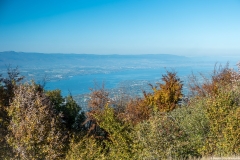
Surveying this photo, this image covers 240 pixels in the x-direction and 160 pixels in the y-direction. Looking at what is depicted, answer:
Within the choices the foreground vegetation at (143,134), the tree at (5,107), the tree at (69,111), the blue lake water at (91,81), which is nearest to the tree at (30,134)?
the foreground vegetation at (143,134)

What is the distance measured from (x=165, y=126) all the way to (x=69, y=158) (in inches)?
233

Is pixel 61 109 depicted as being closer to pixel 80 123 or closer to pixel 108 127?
pixel 80 123

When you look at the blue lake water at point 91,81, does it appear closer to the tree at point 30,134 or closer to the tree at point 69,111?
the tree at point 69,111

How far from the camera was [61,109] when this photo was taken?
25.1 m

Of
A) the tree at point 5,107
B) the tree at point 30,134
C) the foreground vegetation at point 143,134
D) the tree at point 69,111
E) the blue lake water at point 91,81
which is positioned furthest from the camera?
the blue lake water at point 91,81

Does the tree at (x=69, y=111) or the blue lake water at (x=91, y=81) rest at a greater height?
the tree at (x=69, y=111)

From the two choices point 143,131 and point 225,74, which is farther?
point 225,74

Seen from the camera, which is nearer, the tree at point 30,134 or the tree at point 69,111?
the tree at point 30,134

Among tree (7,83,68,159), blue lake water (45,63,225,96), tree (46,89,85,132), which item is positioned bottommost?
blue lake water (45,63,225,96)

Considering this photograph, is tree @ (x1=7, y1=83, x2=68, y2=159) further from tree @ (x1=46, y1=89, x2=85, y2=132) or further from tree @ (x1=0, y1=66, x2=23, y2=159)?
tree @ (x1=46, y1=89, x2=85, y2=132)

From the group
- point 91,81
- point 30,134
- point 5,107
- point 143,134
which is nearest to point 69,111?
point 5,107

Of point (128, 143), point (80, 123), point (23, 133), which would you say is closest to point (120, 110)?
point (80, 123)

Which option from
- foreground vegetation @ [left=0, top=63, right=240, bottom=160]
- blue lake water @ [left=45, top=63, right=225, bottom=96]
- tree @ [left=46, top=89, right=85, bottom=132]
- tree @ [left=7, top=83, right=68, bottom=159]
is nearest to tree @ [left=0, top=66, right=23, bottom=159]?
foreground vegetation @ [left=0, top=63, right=240, bottom=160]

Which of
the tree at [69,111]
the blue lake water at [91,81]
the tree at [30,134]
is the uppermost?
the tree at [30,134]
